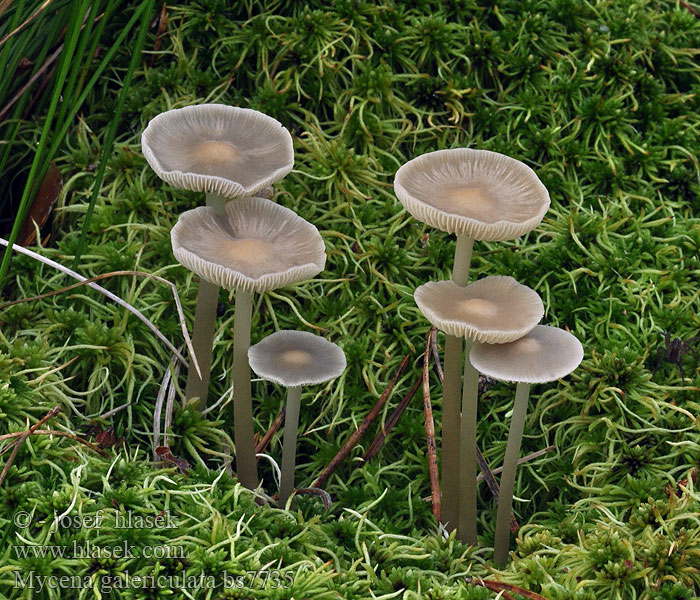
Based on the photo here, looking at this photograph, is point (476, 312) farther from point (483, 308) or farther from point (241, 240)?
point (241, 240)

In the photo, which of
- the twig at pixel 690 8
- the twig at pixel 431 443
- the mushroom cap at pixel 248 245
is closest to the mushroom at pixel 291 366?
the mushroom cap at pixel 248 245

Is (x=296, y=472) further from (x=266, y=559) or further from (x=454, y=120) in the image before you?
(x=454, y=120)

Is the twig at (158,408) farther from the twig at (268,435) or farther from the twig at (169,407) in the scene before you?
the twig at (268,435)

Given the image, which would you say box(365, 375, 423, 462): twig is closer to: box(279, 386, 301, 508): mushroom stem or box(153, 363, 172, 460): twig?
box(279, 386, 301, 508): mushroom stem

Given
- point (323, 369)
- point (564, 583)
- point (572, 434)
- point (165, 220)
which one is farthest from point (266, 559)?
point (165, 220)

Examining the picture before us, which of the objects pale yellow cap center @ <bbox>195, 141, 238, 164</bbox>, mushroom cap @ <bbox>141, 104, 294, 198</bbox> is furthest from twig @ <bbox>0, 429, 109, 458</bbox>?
pale yellow cap center @ <bbox>195, 141, 238, 164</bbox>

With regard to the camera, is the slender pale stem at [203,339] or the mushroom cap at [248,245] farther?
the slender pale stem at [203,339]
